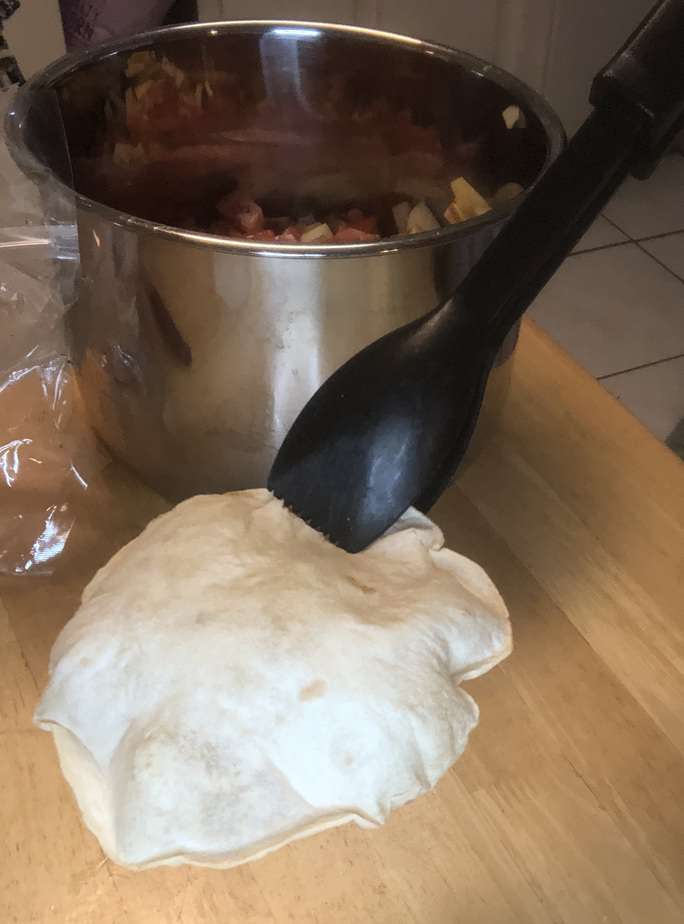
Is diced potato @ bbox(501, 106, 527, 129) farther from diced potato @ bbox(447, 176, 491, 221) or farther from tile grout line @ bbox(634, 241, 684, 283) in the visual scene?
tile grout line @ bbox(634, 241, 684, 283)

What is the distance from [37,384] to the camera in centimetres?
48

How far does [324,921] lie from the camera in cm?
35

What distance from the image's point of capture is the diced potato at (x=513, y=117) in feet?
1.49

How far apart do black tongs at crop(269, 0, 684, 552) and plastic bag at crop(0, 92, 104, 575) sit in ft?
0.48

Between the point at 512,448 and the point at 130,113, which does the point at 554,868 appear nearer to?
the point at 512,448

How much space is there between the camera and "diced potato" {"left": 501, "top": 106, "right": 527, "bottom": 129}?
454 mm

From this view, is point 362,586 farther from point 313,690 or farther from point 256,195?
point 256,195

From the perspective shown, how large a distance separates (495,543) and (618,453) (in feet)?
0.34

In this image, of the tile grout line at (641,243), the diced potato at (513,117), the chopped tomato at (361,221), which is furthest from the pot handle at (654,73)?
the tile grout line at (641,243)

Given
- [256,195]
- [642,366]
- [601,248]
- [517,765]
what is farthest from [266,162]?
[601,248]

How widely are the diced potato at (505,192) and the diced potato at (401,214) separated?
0.07m

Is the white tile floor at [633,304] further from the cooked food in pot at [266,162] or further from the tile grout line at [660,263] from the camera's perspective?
the cooked food in pot at [266,162]

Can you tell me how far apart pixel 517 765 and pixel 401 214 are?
0.33m

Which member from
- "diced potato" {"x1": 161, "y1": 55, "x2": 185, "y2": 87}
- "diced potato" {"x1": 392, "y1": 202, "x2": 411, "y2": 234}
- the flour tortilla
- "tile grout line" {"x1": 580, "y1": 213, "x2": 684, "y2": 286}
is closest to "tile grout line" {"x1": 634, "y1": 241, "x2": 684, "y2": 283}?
"tile grout line" {"x1": 580, "y1": 213, "x2": 684, "y2": 286}
